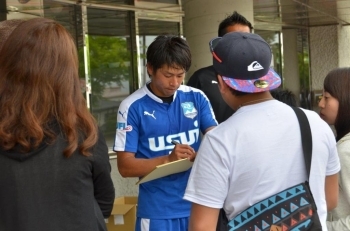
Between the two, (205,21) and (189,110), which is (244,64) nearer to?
(189,110)

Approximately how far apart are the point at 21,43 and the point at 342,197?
176cm

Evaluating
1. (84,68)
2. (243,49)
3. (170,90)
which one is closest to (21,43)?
(243,49)

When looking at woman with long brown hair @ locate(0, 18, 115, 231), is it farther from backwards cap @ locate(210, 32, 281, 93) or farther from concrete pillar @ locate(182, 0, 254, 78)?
concrete pillar @ locate(182, 0, 254, 78)

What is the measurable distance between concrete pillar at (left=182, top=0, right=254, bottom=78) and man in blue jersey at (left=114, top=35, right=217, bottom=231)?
3935mm

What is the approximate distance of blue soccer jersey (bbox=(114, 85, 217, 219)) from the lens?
12.2 feet

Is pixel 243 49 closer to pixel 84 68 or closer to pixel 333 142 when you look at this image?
pixel 333 142

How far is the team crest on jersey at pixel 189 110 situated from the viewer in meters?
3.86

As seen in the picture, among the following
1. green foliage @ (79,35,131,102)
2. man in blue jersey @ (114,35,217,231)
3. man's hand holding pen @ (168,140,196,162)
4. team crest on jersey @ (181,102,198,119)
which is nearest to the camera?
man's hand holding pen @ (168,140,196,162)

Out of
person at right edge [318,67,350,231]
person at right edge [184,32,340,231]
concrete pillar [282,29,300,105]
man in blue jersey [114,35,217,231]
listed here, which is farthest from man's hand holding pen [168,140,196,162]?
concrete pillar [282,29,300,105]

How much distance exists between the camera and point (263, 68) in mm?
2500

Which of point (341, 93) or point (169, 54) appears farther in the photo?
point (169, 54)

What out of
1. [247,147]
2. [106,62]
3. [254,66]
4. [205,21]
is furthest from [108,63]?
[247,147]

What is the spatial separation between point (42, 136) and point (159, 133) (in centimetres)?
147

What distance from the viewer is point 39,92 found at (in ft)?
7.81
